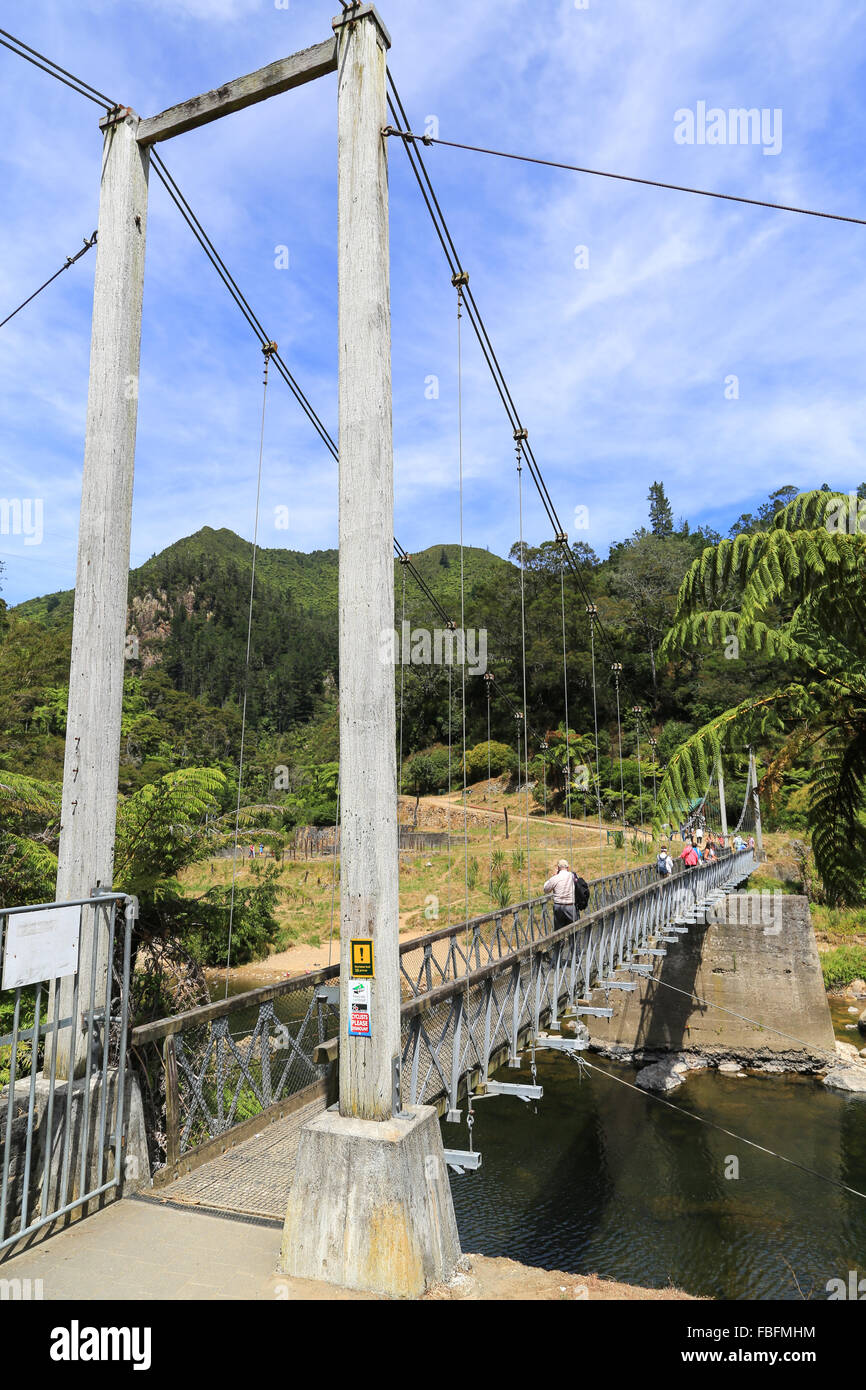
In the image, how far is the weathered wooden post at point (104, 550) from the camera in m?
3.61

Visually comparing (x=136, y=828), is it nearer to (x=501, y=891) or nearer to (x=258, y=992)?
(x=258, y=992)

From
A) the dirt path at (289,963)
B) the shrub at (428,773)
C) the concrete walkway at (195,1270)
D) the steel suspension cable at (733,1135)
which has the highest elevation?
the shrub at (428,773)

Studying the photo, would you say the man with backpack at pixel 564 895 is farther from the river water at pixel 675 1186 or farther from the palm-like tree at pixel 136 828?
the palm-like tree at pixel 136 828

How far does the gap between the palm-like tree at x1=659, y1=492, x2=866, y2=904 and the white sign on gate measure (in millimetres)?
4940

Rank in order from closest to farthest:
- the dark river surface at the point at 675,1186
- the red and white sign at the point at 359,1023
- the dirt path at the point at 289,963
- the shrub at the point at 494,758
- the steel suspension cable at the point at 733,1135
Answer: the red and white sign at the point at 359,1023 → the dark river surface at the point at 675,1186 → the steel suspension cable at the point at 733,1135 → the dirt path at the point at 289,963 → the shrub at the point at 494,758

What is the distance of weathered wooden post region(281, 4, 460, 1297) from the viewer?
2.88m

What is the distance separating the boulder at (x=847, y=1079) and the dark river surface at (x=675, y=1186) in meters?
0.19

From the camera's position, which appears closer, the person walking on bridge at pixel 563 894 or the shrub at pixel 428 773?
the person walking on bridge at pixel 563 894

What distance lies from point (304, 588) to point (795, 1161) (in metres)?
99.7

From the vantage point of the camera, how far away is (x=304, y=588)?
107 m

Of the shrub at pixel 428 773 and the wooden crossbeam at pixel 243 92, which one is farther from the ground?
the wooden crossbeam at pixel 243 92

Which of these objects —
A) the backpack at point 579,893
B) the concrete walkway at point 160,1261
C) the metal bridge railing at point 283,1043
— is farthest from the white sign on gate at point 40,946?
the backpack at point 579,893
